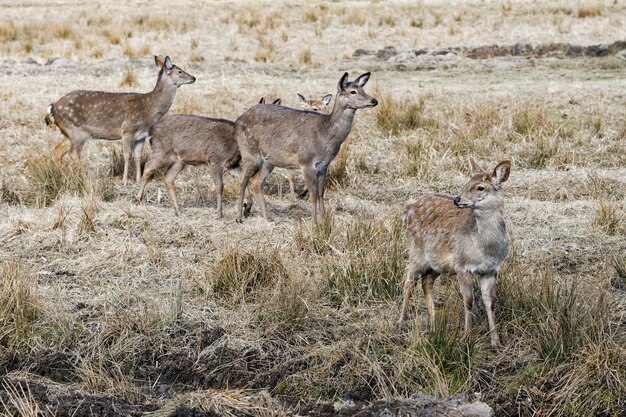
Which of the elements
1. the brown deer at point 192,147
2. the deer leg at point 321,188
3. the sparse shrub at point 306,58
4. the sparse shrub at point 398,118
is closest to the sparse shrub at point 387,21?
the sparse shrub at point 306,58

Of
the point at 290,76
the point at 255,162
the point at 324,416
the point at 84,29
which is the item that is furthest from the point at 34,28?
the point at 324,416

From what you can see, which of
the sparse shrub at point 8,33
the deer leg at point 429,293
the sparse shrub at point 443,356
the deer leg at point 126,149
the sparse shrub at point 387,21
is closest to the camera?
the sparse shrub at point 443,356

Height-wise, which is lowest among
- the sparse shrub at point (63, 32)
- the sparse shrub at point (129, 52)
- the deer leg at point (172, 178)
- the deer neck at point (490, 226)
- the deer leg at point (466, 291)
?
the sparse shrub at point (63, 32)

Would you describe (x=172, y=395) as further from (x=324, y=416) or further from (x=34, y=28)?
(x=34, y=28)

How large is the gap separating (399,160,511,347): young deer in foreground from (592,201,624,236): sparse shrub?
2948 millimetres

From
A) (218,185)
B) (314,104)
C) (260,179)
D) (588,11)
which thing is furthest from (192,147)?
(588,11)

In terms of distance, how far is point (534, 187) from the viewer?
12055 millimetres

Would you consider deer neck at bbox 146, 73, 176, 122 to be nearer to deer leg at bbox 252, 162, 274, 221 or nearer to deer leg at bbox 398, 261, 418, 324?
deer leg at bbox 252, 162, 274, 221

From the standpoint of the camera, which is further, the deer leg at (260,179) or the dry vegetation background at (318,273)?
the deer leg at (260,179)

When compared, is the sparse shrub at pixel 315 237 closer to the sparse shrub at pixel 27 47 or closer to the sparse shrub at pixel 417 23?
the sparse shrub at pixel 27 47

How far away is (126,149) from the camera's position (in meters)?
12.7

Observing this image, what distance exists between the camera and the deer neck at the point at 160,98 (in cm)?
1324

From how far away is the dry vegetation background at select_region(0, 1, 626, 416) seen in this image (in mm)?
6848

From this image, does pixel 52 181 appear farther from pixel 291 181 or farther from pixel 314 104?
pixel 314 104
